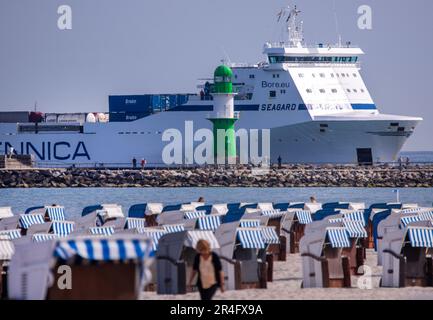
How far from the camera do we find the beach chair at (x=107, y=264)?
12.6m

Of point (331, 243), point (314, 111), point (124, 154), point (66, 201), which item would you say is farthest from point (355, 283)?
point (124, 154)

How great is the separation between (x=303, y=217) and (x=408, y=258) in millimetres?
7559

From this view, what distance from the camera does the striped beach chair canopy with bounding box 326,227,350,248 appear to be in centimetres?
1964

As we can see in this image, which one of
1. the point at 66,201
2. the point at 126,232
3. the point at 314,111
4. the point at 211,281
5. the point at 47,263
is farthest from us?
the point at 314,111

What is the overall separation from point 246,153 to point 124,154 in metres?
7.58

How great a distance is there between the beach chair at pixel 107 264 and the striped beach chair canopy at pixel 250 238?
5.45 metres

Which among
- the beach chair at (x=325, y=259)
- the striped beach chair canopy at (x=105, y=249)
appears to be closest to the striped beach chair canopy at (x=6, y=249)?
the beach chair at (x=325, y=259)

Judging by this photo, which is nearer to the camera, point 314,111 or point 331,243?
point 331,243

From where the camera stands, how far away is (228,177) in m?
69.4

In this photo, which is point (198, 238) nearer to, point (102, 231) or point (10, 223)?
point (102, 231)

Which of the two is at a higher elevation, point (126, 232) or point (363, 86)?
point (363, 86)

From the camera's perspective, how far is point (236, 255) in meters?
19.3

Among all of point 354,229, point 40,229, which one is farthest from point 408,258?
point 40,229

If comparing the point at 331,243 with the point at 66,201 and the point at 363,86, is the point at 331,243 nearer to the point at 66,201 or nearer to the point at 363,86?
the point at 66,201
